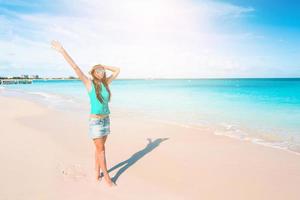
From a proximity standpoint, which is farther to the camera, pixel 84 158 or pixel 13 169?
pixel 84 158

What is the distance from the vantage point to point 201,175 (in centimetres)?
588

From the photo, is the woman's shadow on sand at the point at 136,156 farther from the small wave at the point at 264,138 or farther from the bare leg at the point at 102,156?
the small wave at the point at 264,138

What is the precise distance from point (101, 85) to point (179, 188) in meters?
2.36

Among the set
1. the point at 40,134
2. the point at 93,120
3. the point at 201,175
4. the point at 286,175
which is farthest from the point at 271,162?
the point at 40,134

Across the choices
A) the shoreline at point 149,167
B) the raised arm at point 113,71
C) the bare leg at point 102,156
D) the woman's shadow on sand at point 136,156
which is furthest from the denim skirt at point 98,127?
the woman's shadow on sand at point 136,156

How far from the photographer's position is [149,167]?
6477mm

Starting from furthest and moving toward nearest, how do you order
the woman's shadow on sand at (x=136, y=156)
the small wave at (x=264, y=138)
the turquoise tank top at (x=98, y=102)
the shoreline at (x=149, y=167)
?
the small wave at (x=264, y=138), the woman's shadow on sand at (x=136, y=156), the shoreline at (x=149, y=167), the turquoise tank top at (x=98, y=102)

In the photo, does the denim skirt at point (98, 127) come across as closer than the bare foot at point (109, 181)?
Yes

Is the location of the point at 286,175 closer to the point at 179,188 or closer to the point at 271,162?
the point at 271,162

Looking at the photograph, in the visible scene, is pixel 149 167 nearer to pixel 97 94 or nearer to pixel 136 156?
pixel 136 156

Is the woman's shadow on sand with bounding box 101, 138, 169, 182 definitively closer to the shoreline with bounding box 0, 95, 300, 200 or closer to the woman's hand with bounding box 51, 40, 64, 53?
the shoreline with bounding box 0, 95, 300, 200

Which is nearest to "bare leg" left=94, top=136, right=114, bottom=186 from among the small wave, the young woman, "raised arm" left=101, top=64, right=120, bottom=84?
the young woman

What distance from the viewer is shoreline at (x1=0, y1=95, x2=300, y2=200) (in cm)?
503

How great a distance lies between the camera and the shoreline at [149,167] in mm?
5027
